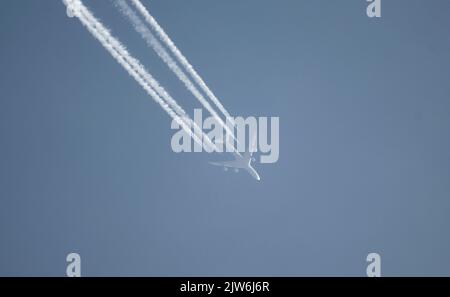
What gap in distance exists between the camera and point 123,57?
35.4 feet

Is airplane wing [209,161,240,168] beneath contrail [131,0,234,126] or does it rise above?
beneath

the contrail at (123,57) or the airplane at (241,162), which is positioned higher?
the contrail at (123,57)

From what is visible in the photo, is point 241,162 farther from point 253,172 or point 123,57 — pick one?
point 123,57

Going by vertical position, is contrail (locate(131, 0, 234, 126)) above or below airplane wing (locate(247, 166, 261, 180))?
above

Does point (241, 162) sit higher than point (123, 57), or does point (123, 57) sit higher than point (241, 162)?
point (123, 57)

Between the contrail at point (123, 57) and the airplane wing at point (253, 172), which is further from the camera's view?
the airplane wing at point (253, 172)

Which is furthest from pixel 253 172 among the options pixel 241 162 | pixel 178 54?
pixel 178 54

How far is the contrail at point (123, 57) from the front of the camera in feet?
32.6

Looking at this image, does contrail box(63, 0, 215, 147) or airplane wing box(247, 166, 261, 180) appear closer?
contrail box(63, 0, 215, 147)

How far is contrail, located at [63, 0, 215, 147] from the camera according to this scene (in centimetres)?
993

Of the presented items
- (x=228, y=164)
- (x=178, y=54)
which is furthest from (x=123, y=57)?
(x=228, y=164)

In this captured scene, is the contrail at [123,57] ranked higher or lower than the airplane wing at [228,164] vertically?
higher
